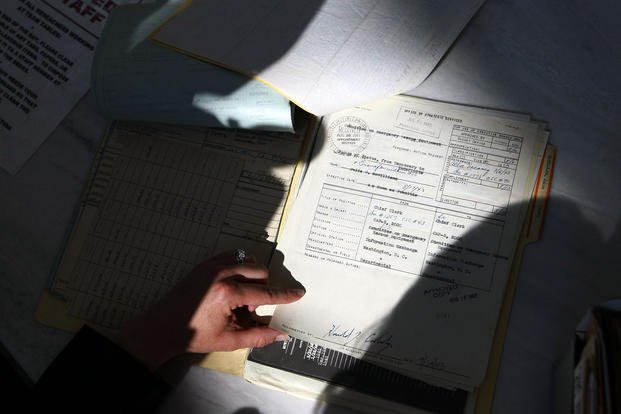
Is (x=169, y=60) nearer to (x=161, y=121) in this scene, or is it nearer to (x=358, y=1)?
(x=161, y=121)

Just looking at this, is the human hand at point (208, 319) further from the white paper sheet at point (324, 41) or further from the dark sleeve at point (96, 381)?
the white paper sheet at point (324, 41)

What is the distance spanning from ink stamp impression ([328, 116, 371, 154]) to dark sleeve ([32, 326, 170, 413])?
0.34 metres

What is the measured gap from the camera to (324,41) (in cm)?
Result: 59

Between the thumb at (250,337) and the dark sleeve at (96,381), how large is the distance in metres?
0.09

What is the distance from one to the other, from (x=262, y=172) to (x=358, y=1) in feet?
0.75

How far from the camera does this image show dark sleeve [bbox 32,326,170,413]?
0.56m

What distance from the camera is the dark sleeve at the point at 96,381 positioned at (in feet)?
1.85

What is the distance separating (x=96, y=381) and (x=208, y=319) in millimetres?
136

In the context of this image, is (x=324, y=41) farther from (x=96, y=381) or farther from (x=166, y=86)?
(x=96, y=381)

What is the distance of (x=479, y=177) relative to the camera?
1.96 feet

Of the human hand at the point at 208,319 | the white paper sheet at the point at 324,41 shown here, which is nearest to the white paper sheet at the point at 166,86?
the white paper sheet at the point at 324,41
